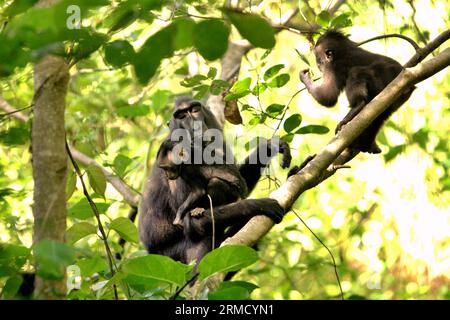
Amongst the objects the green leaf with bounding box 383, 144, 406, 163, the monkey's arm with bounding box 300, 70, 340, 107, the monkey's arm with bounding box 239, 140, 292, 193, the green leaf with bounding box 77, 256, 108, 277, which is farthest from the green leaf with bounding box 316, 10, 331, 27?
the green leaf with bounding box 383, 144, 406, 163

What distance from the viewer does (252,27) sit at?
4.42 ft

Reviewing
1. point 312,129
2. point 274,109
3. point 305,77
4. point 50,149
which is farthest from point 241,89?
point 305,77

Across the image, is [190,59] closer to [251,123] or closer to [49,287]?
[251,123]

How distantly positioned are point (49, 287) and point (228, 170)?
3340 mm

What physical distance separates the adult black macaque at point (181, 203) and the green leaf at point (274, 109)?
43.1 inches

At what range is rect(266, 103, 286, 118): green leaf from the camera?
3.80m

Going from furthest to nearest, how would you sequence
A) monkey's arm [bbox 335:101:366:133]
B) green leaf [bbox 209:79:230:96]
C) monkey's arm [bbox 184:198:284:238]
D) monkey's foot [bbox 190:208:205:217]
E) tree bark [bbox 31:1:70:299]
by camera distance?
monkey's foot [bbox 190:208:205:217] → monkey's arm [bbox 184:198:284:238] → monkey's arm [bbox 335:101:366:133] → green leaf [bbox 209:79:230:96] → tree bark [bbox 31:1:70:299]

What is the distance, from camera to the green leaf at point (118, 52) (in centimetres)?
155

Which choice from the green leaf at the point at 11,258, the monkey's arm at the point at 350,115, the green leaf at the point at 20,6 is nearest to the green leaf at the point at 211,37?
the green leaf at the point at 20,6

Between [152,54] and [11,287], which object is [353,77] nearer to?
[11,287]

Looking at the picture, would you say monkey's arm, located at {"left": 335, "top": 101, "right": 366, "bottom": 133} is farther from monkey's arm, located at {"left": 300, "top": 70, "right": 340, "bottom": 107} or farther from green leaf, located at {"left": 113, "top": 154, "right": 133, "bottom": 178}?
green leaf, located at {"left": 113, "top": 154, "right": 133, "bottom": 178}

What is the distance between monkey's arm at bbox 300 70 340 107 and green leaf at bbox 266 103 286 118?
4.57 ft

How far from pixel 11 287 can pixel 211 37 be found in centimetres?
129

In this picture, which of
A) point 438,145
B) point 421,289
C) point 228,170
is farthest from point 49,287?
point 438,145
